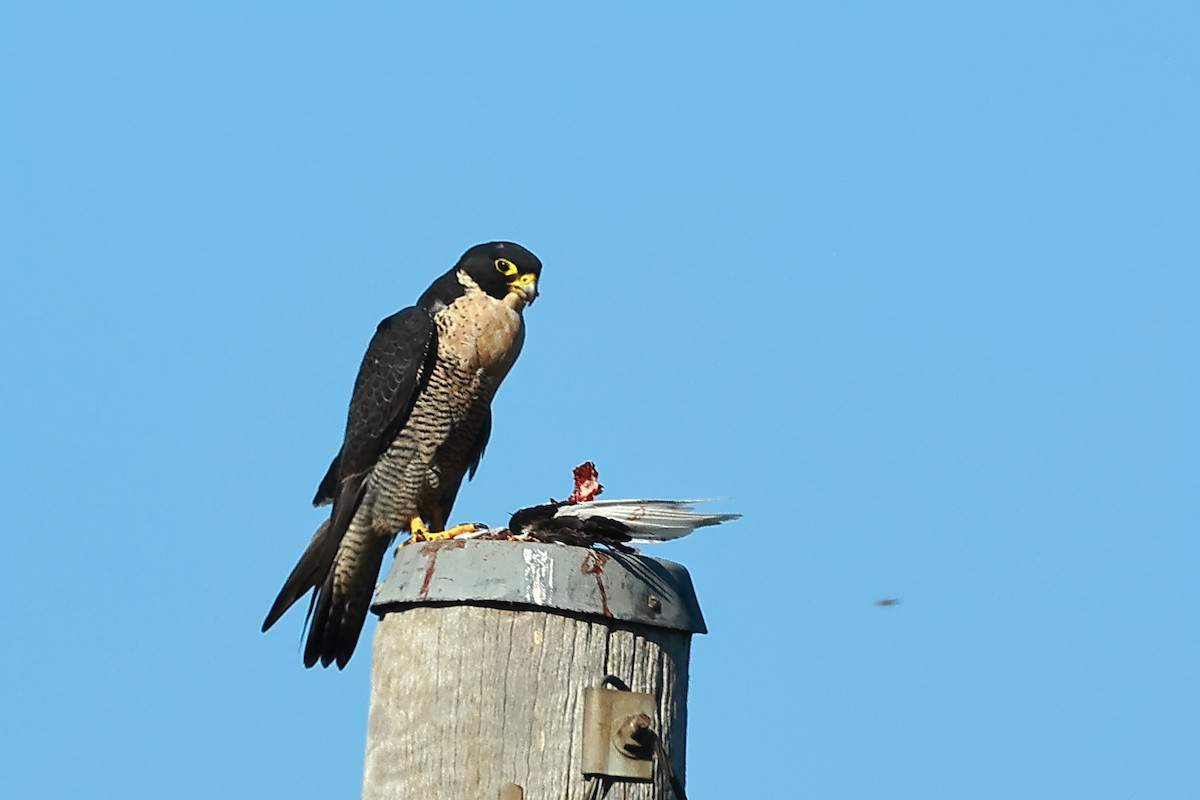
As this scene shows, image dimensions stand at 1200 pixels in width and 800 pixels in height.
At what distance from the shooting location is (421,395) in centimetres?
527

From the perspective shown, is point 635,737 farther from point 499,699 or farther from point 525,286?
point 525,286

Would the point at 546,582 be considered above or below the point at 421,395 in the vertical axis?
below

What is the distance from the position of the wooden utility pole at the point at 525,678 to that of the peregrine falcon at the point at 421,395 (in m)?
2.74

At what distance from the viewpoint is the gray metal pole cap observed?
7.75ft

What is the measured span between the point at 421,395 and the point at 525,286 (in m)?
0.49

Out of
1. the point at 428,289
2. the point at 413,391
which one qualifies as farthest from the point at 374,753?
the point at 428,289

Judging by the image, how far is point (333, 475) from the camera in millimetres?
5371

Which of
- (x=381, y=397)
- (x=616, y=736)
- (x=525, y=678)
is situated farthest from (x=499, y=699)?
(x=381, y=397)

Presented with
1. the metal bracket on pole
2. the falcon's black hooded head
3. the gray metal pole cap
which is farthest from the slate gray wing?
the metal bracket on pole

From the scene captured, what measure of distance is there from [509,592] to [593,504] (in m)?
0.42

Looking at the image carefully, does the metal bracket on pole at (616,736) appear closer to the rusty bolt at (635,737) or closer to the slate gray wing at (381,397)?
the rusty bolt at (635,737)

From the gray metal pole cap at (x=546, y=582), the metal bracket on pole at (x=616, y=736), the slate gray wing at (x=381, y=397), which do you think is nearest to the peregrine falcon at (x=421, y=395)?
the slate gray wing at (x=381, y=397)

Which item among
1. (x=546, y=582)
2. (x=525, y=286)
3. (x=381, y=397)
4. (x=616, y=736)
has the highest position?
(x=525, y=286)

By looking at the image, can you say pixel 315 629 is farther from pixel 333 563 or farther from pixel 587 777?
pixel 587 777
